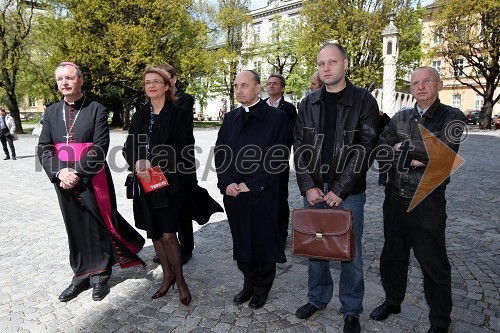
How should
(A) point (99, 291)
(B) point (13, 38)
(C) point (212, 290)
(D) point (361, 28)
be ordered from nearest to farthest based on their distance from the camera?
(A) point (99, 291) → (C) point (212, 290) → (B) point (13, 38) → (D) point (361, 28)

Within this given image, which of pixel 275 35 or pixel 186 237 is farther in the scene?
pixel 275 35

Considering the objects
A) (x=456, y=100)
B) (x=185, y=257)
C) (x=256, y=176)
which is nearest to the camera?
(x=256, y=176)

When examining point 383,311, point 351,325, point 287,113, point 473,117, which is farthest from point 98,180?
point 473,117

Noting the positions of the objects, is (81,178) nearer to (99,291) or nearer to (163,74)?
(99,291)

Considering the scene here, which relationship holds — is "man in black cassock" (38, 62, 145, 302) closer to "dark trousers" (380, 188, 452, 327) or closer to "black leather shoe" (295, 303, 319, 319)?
"black leather shoe" (295, 303, 319, 319)

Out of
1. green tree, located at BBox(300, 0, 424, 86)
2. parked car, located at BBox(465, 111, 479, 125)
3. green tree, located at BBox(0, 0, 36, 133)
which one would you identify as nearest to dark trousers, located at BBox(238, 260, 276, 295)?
green tree, located at BBox(300, 0, 424, 86)

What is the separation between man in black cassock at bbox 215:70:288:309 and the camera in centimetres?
364

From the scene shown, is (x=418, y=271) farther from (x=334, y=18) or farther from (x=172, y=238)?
(x=334, y=18)

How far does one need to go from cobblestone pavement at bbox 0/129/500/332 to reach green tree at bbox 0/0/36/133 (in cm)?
2610

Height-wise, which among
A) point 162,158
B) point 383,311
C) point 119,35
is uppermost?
point 119,35

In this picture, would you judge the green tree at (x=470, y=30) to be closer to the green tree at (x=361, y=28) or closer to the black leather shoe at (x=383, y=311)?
the green tree at (x=361, y=28)

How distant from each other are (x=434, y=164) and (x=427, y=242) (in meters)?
0.64

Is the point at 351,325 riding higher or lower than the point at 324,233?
lower

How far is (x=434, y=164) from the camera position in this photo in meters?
2.98
